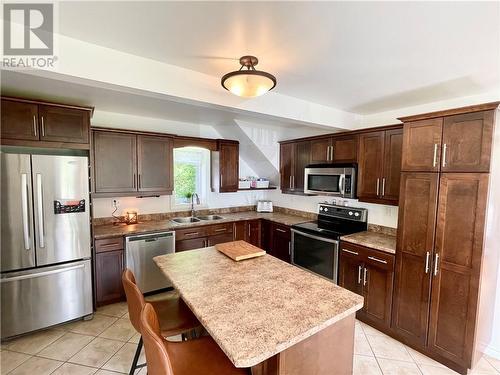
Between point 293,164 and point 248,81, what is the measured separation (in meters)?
2.61

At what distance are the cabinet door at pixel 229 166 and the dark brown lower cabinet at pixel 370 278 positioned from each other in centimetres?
211

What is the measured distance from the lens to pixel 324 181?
350 cm

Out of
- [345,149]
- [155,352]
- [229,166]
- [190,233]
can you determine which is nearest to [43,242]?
[190,233]

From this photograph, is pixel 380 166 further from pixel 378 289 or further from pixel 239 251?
pixel 239 251

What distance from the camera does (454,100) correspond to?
2.62 metres

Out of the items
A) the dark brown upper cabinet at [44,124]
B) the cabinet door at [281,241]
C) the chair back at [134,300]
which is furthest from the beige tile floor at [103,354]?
the dark brown upper cabinet at [44,124]

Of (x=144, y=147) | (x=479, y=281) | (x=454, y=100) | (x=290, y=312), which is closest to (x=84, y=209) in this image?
(x=144, y=147)

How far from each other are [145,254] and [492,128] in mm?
3653

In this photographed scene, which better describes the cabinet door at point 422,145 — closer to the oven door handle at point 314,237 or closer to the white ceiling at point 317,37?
the white ceiling at point 317,37

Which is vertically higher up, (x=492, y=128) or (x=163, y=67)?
(x=163, y=67)

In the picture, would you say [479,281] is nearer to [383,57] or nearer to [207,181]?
[383,57]

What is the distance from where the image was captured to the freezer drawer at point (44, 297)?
2283 millimetres

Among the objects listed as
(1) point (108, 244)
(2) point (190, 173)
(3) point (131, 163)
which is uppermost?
(3) point (131, 163)

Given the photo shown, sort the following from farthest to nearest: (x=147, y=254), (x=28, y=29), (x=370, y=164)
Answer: (x=147, y=254) → (x=370, y=164) → (x=28, y=29)
